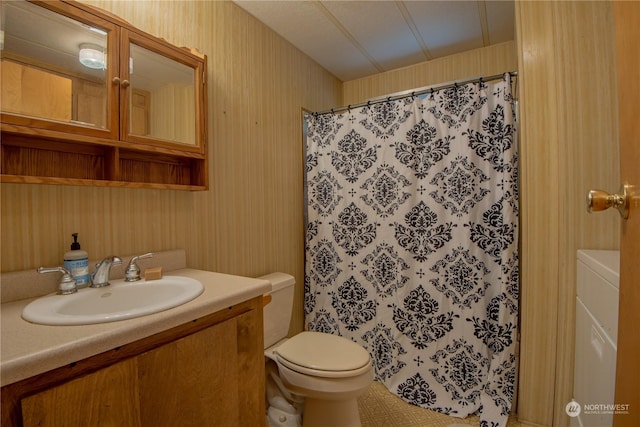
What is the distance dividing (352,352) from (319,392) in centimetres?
23

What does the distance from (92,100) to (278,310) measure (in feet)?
4.06

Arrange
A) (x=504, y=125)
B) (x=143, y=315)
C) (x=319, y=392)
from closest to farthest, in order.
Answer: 1. (x=143, y=315)
2. (x=319, y=392)
3. (x=504, y=125)

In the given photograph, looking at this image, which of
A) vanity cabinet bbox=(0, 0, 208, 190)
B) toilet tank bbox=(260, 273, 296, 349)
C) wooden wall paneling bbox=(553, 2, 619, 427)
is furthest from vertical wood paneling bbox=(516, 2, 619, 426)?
vanity cabinet bbox=(0, 0, 208, 190)

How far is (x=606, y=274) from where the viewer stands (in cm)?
92

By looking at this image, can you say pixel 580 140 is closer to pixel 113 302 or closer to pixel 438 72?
pixel 438 72

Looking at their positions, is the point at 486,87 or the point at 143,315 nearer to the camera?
the point at 143,315

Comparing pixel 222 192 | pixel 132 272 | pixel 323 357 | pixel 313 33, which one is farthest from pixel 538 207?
pixel 132 272

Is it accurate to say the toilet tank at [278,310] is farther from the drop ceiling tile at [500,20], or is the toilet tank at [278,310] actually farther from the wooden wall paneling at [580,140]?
the drop ceiling tile at [500,20]

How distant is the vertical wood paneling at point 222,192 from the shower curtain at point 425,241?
9.6 inches

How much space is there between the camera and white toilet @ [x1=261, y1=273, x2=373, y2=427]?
1325mm

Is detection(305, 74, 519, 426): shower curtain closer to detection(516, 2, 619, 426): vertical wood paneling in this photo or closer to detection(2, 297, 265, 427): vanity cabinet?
detection(516, 2, 619, 426): vertical wood paneling

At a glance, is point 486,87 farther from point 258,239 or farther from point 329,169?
point 258,239

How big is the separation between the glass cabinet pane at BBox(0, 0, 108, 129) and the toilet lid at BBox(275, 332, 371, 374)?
1.23 meters

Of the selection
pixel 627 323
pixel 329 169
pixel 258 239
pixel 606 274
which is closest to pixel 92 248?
pixel 258 239
